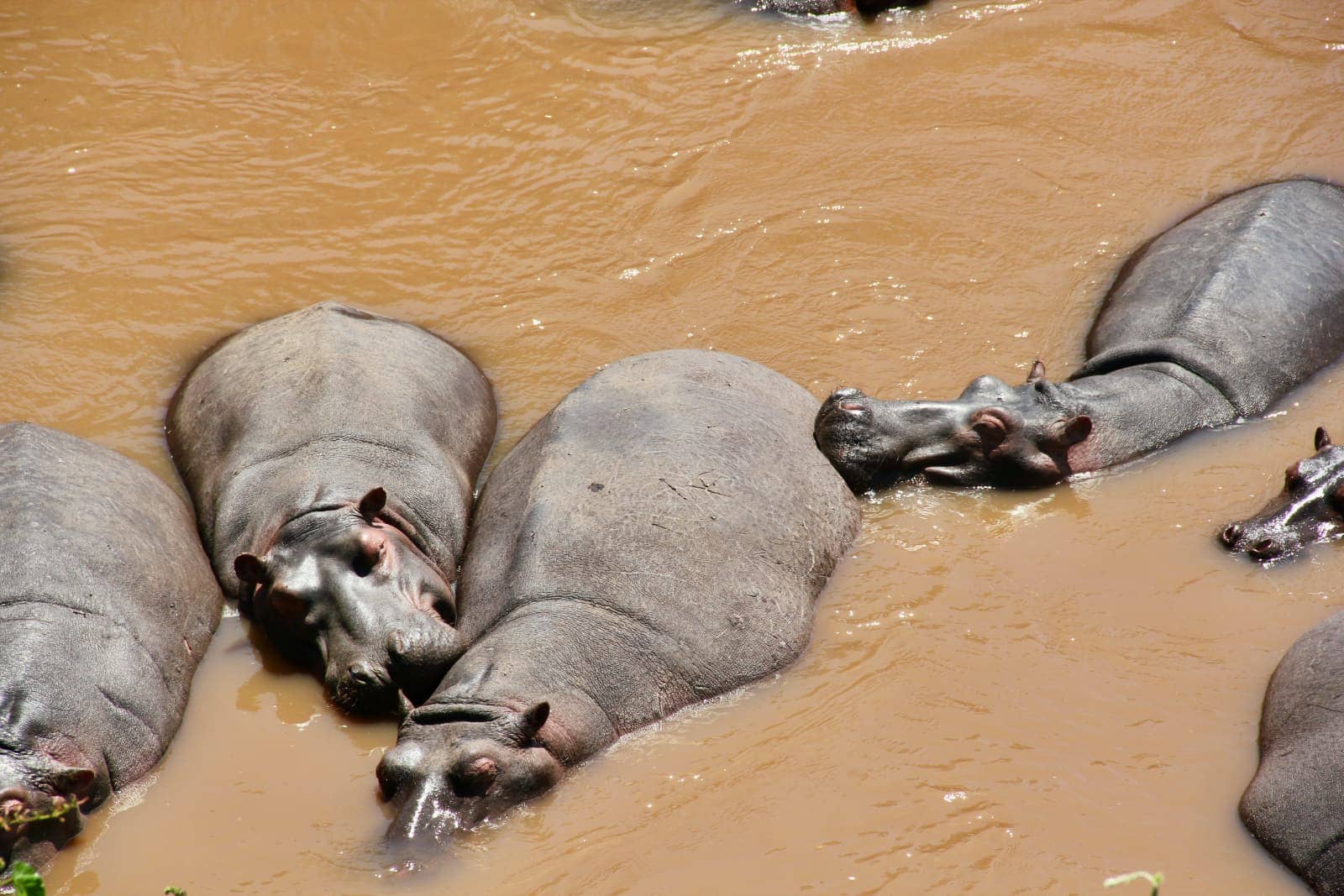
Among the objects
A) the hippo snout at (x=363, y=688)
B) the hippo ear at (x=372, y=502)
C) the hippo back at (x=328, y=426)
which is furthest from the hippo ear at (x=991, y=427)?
the hippo snout at (x=363, y=688)

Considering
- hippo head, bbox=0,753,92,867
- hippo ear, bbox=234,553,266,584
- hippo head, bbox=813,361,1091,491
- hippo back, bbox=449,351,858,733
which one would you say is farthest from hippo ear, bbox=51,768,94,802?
hippo head, bbox=813,361,1091,491

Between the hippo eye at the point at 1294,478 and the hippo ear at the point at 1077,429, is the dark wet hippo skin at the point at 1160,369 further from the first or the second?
the hippo eye at the point at 1294,478

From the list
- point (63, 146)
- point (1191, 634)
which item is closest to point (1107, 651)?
point (1191, 634)

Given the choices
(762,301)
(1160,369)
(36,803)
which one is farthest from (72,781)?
(1160,369)

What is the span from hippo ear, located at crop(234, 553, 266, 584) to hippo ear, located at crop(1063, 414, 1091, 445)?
3.99 metres

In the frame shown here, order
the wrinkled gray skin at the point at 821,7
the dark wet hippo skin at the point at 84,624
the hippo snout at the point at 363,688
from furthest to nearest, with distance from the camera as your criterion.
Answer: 1. the wrinkled gray skin at the point at 821,7
2. the hippo snout at the point at 363,688
3. the dark wet hippo skin at the point at 84,624

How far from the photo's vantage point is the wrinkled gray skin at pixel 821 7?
11.8m

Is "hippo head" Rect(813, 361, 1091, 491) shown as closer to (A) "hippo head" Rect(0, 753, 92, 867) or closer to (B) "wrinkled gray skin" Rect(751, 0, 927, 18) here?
A: (A) "hippo head" Rect(0, 753, 92, 867)

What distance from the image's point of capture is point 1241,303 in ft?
27.8

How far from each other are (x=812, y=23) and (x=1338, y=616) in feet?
23.2

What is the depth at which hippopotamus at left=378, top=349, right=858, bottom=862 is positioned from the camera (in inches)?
225

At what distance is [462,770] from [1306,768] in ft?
10.2

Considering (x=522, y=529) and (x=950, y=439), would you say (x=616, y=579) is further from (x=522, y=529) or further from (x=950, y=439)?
(x=950, y=439)

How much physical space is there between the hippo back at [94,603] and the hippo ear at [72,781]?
19 centimetres
